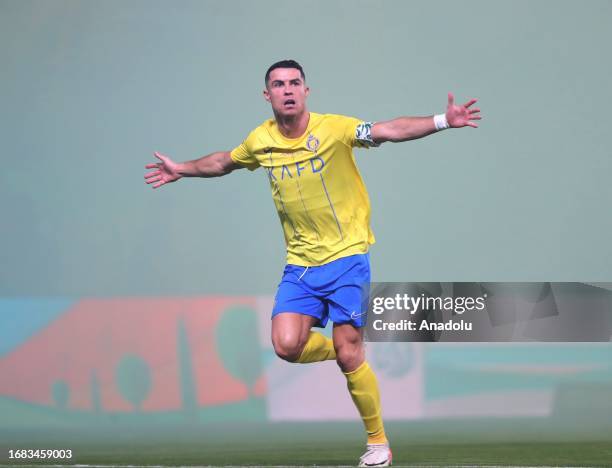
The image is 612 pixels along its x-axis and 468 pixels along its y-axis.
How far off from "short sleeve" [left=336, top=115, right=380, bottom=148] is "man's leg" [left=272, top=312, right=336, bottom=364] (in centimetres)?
100

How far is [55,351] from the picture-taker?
958 centimetres

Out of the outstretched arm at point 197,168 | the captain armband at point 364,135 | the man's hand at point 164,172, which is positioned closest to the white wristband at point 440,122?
the captain armband at point 364,135

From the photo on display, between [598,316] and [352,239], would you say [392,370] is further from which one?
[352,239]

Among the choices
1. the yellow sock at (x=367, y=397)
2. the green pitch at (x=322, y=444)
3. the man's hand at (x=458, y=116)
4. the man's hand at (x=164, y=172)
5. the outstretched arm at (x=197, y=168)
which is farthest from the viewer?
the green pitch at (x=322, y=444)

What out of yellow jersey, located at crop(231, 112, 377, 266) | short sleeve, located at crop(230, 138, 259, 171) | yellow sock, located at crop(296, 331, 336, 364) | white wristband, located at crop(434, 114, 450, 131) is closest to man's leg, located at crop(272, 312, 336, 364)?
yellow sock, located at crop(296, 331, 336, 364)

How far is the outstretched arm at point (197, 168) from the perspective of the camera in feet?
21.0

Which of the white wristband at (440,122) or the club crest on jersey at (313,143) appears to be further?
the club crest on jersey at (313,143)

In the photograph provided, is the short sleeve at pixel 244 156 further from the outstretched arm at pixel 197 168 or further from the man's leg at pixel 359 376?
the man's leg at pixel 359 376

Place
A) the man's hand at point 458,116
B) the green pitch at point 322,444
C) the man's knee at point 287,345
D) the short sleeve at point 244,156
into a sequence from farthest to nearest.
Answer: the green pitch at point 322,444
the short sleeve at point 244,156
the man's knee at point 287,345
the man's hand at point 458,116

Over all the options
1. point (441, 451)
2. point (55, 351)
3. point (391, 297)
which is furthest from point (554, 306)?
point (55, 351)

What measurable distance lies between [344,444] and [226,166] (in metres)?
3.05

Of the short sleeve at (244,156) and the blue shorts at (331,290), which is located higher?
the short sleeve at (244,156)

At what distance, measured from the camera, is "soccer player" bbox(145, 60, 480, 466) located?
19.6 feet

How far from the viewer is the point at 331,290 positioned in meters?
6.06
